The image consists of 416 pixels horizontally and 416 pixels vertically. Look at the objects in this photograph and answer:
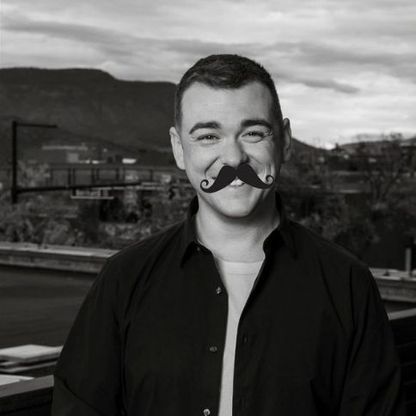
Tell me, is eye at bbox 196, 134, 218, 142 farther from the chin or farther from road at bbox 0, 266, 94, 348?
road at bbox 0, 266, 94, 348

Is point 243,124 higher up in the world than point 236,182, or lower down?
higher up

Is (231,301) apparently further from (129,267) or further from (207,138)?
(207,138)

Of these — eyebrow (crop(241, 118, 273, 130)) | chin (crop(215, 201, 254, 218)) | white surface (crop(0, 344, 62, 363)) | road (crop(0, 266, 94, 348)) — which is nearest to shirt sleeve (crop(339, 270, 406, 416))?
chin (crop(215, 201, 254, 218))

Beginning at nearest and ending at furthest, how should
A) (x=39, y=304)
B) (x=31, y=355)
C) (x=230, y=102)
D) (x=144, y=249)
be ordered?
1. (x=230, y=102)
2. (x=144, y=249)
3. (x=31, y=355)
4. (x=39, y=304)

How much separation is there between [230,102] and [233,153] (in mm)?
109

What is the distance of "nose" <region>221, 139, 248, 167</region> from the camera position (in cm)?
216

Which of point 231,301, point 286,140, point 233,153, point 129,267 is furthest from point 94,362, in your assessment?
point 286,140

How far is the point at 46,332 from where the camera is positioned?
1798 centimetres

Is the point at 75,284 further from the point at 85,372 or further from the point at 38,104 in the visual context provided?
the point at 38,104

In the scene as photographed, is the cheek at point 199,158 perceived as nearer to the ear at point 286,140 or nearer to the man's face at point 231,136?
the man's face at point 231,136

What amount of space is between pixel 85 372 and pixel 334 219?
42192 mm

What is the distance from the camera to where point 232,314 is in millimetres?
2182

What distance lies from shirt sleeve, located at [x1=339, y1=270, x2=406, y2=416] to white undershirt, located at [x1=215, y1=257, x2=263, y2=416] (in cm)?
23

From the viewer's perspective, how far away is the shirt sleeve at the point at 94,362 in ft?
7.11
